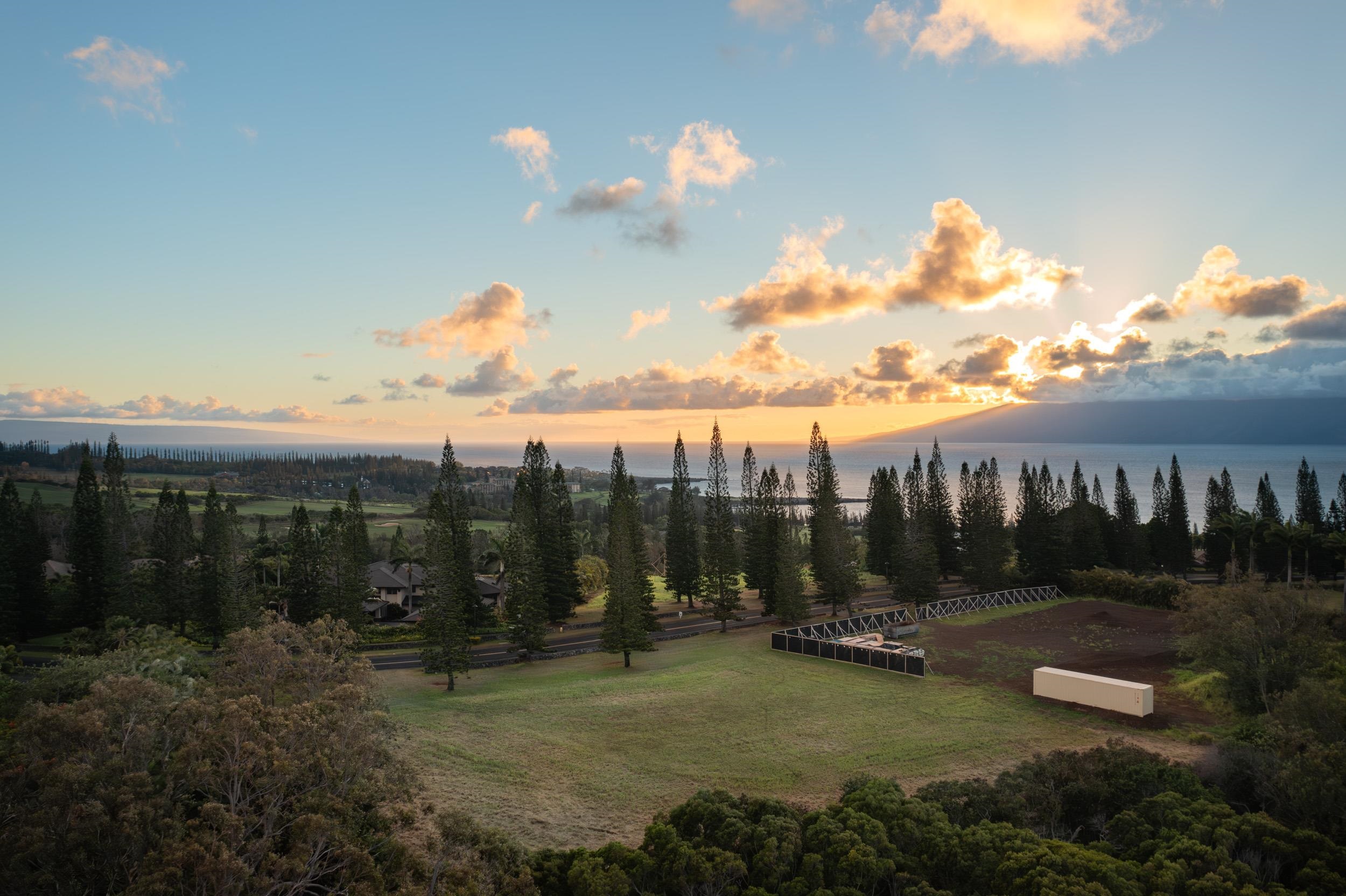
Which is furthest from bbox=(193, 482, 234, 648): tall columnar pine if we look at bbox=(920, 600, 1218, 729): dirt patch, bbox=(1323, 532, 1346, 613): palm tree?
bbox=(1323, 532, 1346, 613): palm tree

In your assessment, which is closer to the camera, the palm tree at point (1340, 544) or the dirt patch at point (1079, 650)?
the dirt patch at point (1079, 650)

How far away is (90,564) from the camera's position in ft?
153

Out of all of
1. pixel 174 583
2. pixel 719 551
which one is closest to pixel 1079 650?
pixel 719 551

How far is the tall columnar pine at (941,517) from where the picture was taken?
67.6 m

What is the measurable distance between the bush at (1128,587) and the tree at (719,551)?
27061 millimetres

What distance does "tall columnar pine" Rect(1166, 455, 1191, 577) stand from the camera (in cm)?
Answer: 6931

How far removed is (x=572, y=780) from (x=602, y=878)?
29.4 ft

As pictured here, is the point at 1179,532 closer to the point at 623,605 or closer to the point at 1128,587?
the point at 1128,587

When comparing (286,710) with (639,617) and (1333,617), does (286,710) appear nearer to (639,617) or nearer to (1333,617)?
(639,617)

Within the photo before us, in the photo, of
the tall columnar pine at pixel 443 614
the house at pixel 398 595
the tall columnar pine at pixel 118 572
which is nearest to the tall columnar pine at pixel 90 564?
the tall columnar pine at pixel 118 572

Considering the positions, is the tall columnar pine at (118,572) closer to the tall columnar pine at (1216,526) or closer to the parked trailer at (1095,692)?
the parked trailer at (1095,692)

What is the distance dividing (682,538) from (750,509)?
753 centimetres

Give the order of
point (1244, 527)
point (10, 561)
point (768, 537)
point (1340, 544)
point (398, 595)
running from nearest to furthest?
point (1340, 544) < point (10, 561) < point (768, 537) < point (1244, 527) < point (398, 595)

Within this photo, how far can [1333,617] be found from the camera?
107 feet
